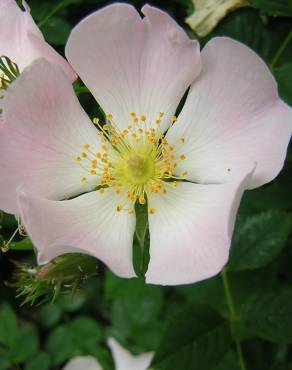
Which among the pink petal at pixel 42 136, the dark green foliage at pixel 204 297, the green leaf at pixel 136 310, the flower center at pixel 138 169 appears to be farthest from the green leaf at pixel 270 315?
the pink petal at pixel 42 136

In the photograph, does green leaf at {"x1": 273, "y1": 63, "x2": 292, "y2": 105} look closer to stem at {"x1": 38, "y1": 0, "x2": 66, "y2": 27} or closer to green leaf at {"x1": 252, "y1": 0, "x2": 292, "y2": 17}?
green leaf at {"x1": 252, "y1": 0, "x2": 292, "y2": 17}

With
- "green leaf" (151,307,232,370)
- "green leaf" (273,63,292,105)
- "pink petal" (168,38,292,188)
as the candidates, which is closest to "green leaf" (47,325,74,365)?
"green leaf" (151,307,232,370)

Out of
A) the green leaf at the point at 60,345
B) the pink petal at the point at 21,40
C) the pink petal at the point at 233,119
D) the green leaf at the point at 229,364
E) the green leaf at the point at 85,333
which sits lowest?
the green leaf at the point at 229,364

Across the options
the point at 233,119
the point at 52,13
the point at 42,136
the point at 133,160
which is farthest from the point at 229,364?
the point at 52,13

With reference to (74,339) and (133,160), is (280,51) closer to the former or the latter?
(133,160)

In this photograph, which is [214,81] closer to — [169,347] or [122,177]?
[122,177]

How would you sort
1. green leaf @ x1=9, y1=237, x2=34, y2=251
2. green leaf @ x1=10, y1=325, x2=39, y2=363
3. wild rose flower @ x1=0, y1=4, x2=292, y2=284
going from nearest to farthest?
wild rose flower @ x1=0, y1=4, x2=292, y2=284
green leaf @ x1=9, y1=237, x2=34, y2=251
green leaf @ x1=10, y1=325, x2=39, y2=363

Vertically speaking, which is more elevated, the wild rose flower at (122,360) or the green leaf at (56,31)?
the green leaf at (56,31)

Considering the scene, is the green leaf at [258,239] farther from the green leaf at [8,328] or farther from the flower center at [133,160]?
the green leaf at [8,328]
